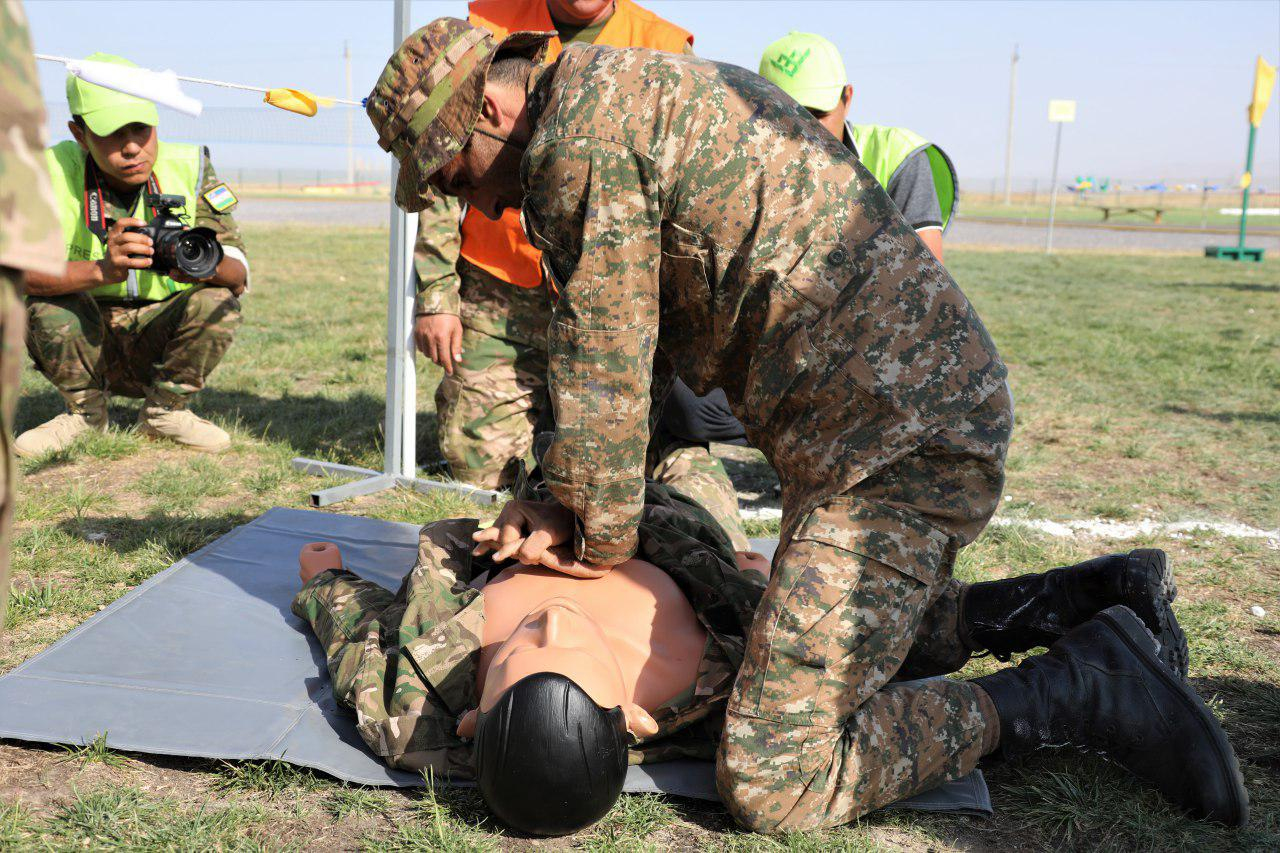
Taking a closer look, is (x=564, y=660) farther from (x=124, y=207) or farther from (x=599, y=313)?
(x=124, y=207)

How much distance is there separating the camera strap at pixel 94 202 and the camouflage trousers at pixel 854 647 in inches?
160

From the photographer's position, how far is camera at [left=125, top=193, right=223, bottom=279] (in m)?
4.95

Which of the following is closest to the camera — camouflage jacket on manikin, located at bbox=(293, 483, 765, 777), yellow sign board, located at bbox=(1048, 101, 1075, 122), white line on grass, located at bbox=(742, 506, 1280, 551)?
camouflage jacket on manikin, located at bbox=(293, 483, 765, 777)

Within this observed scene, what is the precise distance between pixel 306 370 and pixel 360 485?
2891mm

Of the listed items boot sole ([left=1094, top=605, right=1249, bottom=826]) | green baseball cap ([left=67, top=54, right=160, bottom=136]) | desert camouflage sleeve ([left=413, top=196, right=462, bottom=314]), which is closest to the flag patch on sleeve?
green baseball cap ([left=67, top=54, right=160, bottom=136])

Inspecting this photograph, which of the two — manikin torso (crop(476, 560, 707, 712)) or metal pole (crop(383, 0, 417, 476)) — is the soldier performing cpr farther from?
metal pole (crop(383, 0, 417, 476))

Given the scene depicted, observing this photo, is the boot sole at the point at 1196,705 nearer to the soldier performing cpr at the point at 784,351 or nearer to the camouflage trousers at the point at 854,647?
the soldier performing cpr at the point at 784,351

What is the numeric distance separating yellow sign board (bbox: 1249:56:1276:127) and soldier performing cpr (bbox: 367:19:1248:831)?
56.8 feet

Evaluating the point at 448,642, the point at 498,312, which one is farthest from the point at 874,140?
the point at 448,642

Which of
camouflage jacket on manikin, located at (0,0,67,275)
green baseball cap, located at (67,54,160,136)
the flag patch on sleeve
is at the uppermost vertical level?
green baseball cap, located at (67,54,160,136)

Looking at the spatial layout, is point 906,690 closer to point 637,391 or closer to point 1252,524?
point 637,391

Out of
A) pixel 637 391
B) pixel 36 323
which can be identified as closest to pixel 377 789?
pixel 637 391

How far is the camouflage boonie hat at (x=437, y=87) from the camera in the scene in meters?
2.39

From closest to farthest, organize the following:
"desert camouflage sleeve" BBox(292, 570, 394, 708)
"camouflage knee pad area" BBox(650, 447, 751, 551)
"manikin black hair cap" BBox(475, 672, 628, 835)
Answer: "manikin black hair cap" BBox(475, 672, 628, 835)
"desert camouflage sleeve" BBox(292, 570, 394, 708)
"camouflage knee pad area" BBox(650, 447, 751, 551)
